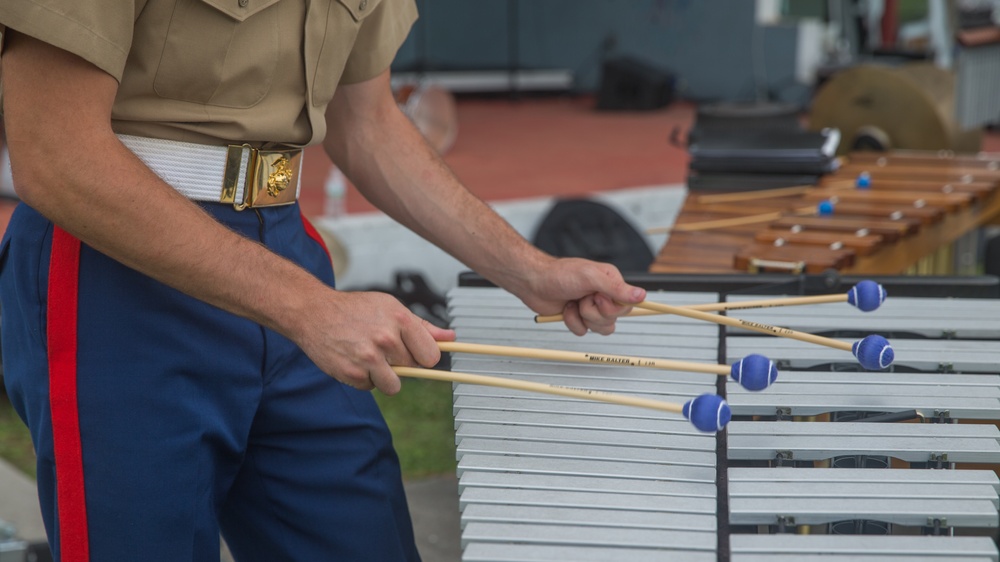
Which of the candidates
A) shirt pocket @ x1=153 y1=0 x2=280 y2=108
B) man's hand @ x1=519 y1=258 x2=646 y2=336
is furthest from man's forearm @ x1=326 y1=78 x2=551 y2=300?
shirt pocket @ x1=153 y1=0 x2=280 y2=108

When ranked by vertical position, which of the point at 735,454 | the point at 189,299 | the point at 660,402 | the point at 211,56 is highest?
the point at 211,56

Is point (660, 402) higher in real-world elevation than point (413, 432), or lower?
higher

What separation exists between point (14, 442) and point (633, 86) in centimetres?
719

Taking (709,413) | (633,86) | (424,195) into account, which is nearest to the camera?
(709,413)

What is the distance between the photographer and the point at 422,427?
449 cm

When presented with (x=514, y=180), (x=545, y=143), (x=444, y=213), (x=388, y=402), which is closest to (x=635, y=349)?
(x=444, y=213)

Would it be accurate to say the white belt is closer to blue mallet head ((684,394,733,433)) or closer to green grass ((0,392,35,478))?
blue mallet head ((684,394,733,433))

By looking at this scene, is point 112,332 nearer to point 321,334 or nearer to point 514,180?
point 321,334

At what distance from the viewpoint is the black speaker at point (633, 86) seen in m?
10.2

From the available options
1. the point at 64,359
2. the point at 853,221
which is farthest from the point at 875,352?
the point at 853,221

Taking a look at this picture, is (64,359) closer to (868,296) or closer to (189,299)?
(189,299)

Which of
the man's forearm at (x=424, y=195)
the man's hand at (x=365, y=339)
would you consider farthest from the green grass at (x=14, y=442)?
the man's hand at (x=365, y=339)

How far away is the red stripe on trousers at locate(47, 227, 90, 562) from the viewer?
1.64 meters

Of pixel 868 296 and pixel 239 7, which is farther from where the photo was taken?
pixel 868 296
